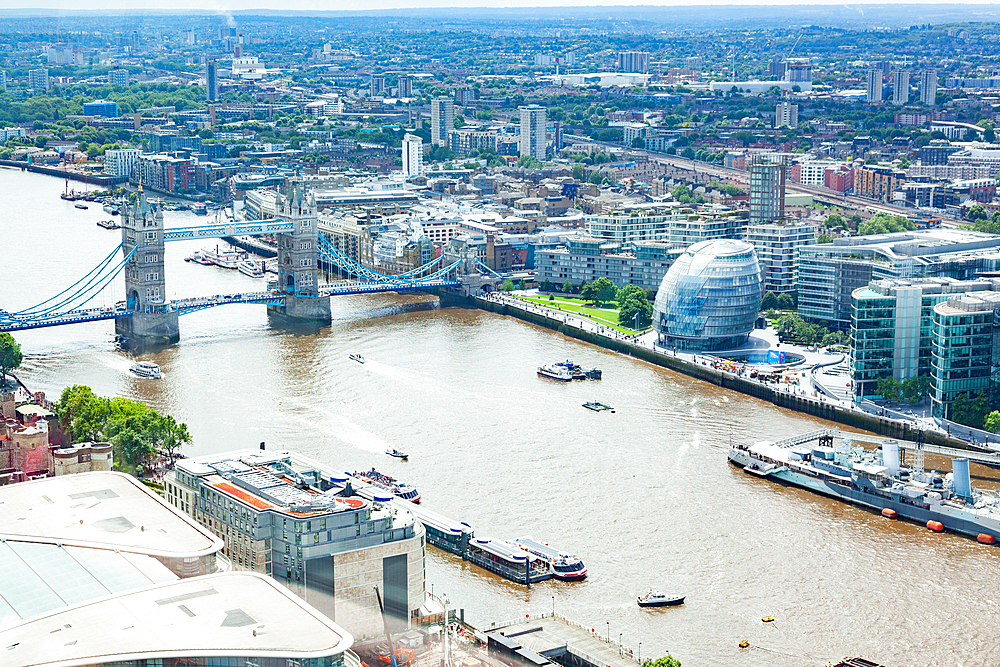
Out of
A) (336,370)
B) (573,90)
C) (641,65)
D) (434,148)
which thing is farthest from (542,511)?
(641,65)

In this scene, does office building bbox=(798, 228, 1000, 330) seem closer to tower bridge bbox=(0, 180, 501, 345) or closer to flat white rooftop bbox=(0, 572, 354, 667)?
tower bridge bbox=(0, 180, 501, 345)

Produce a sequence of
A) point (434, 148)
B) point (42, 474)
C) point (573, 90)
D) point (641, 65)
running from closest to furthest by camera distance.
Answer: point (42, 474) → point (434, 148) → point (573, 90) → point (641, 65)

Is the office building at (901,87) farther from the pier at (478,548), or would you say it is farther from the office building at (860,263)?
the pier at (478,548)

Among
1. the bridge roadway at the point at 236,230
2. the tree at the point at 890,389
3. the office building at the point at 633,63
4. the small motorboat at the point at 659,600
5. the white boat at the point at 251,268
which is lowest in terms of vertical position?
the small motorboat at the point at 659,600

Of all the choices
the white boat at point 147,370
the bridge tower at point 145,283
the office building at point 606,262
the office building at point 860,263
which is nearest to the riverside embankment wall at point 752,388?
the office building at point 606,262

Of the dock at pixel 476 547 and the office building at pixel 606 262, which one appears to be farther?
the office building at pixel 606 262

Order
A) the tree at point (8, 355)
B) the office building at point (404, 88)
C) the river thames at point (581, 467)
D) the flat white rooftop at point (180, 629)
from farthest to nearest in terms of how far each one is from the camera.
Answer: the office building at point (404, 88), the tree at point (8, 355), the river thames at point (581, 467), the flat white rooftop at point (180, 629)

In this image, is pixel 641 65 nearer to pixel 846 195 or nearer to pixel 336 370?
pixel 846 195
